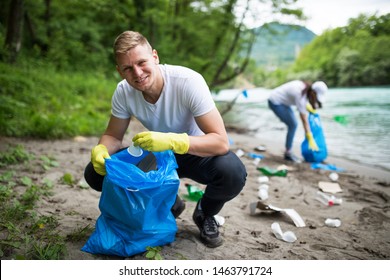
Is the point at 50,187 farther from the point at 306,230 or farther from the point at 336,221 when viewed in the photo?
the point at 336,221

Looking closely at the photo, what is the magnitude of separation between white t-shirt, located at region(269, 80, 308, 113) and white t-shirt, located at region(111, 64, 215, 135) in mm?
2590

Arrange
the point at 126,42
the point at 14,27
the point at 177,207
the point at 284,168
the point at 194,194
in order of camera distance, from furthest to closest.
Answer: the point at 14,27
the point at 284,168
the point at 194,194
the point at 177,207
the point at 126,42

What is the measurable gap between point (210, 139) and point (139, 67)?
507 millimetres

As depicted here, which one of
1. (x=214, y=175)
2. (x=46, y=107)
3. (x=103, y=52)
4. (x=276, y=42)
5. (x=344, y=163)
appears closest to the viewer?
(x=214, y=175)

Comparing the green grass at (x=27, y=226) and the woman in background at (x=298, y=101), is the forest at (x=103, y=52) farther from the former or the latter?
the green grass at (x=27, y=226)

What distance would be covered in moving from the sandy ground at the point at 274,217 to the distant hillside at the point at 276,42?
5095 mm

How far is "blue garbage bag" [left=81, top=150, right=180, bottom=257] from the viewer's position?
55.6 inches

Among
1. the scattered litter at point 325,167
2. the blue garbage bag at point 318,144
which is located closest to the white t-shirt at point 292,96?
the blue garbage bag at point 318,144

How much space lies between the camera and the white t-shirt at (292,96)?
3988 millimetres

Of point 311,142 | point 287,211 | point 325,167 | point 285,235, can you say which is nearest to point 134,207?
point 285,235

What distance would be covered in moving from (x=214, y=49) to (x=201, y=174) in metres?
9.39

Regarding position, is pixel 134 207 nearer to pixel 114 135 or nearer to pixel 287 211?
pixel 114 135

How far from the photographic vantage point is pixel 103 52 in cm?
996
